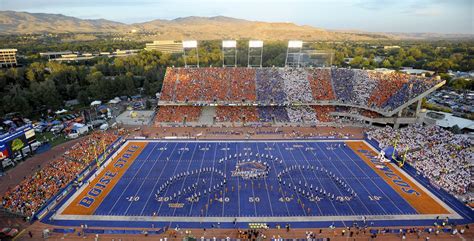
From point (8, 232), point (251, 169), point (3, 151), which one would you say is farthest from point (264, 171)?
point (3, 151)

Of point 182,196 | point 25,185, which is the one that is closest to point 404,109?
point 182,196

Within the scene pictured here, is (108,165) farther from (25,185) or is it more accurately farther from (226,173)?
(226,173)

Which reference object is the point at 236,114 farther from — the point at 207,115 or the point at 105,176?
the point at 105,176

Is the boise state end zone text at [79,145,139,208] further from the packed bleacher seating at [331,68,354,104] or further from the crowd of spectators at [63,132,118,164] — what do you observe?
the packed bleacher seating at [331,68,354,104]

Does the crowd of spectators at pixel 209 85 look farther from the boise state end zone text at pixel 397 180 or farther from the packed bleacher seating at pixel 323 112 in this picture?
the boise state end zone text at pixel 397 180

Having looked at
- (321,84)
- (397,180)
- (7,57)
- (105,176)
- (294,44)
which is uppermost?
(294,44)

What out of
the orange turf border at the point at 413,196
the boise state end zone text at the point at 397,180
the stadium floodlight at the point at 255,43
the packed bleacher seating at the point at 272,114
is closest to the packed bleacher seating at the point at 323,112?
the packed bleacher seating at the point at 272,114
